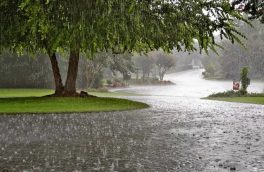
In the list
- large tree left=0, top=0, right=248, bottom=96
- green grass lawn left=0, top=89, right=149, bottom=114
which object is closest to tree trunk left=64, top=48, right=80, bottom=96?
large tree left=0, top=0, right=248, bottom=96

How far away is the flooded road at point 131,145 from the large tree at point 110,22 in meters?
Result: 5.30

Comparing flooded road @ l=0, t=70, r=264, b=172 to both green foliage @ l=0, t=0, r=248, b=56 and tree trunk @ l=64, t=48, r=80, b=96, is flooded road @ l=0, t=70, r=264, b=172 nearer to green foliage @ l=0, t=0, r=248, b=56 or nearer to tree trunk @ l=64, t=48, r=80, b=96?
green foliage @ l=0, t=0, r=248, b=56

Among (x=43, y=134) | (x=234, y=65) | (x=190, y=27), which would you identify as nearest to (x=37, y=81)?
(x=190, y=27)

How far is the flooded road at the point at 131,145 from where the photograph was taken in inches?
344

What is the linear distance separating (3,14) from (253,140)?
17.8 meters

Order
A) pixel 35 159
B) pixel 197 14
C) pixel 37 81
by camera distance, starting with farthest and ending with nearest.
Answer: pixel 37 81 → pixel 197 14 → pixel 35 159

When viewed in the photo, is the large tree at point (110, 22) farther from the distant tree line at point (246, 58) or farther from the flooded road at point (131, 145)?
the distant tree line at point (246, 58)

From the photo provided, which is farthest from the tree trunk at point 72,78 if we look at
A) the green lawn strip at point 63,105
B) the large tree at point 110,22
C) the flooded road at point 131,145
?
the flooded road at point 131,145

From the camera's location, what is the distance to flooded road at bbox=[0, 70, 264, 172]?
8.73m

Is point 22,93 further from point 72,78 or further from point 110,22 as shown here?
point 110,22

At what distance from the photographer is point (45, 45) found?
27.7 metres

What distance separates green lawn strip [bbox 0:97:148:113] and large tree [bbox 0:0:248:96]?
3.07 metres

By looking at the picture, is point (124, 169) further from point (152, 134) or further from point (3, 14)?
point (3, 14)

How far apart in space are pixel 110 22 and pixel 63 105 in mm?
6733
